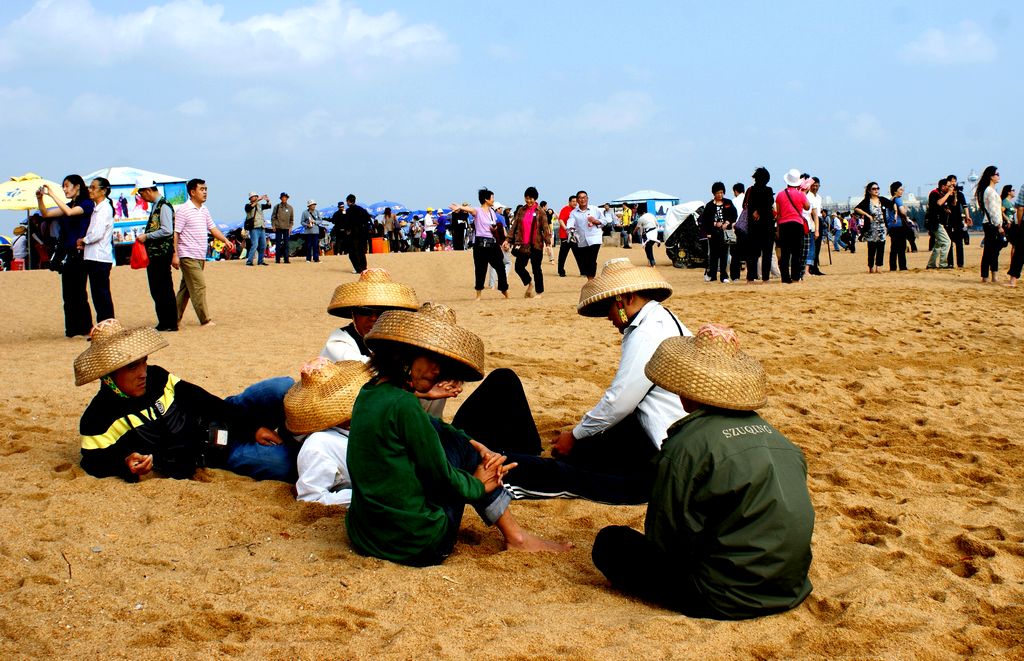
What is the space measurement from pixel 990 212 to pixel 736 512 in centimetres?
Result: 1220

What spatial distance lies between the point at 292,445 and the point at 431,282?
14976 millimetres

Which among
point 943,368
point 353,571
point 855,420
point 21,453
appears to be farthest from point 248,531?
point 943,368

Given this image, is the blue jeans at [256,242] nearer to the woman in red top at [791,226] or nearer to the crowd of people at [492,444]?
the woman in red top at [791,226]

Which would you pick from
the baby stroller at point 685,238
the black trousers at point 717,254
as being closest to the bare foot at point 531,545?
the black trousers at point 717,254

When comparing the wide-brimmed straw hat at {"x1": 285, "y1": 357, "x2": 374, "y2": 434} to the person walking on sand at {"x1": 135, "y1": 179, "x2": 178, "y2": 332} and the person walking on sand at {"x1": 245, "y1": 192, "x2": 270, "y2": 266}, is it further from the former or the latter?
the person walking on sand at {"x1": 245, "y1": 192, "x2": 270, "y2": 266}

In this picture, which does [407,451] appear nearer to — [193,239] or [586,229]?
[193,239]

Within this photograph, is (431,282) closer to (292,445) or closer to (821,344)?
(821,344)

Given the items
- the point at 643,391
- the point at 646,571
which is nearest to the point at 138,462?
the point at 643,391

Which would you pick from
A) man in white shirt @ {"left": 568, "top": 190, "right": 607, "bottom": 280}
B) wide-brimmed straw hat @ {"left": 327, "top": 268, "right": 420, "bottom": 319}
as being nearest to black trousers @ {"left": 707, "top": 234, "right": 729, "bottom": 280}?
man in white shirt @ {"left": 568, "top": 190, "right": 607, "bottom": 280}

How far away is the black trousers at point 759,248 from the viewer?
45.6 ft

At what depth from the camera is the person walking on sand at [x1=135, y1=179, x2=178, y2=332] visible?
10734 millimetres

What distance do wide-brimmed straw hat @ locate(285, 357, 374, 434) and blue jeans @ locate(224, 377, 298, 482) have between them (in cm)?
35

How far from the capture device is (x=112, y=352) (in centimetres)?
486

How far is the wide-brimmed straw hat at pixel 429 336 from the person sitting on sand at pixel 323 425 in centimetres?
108
